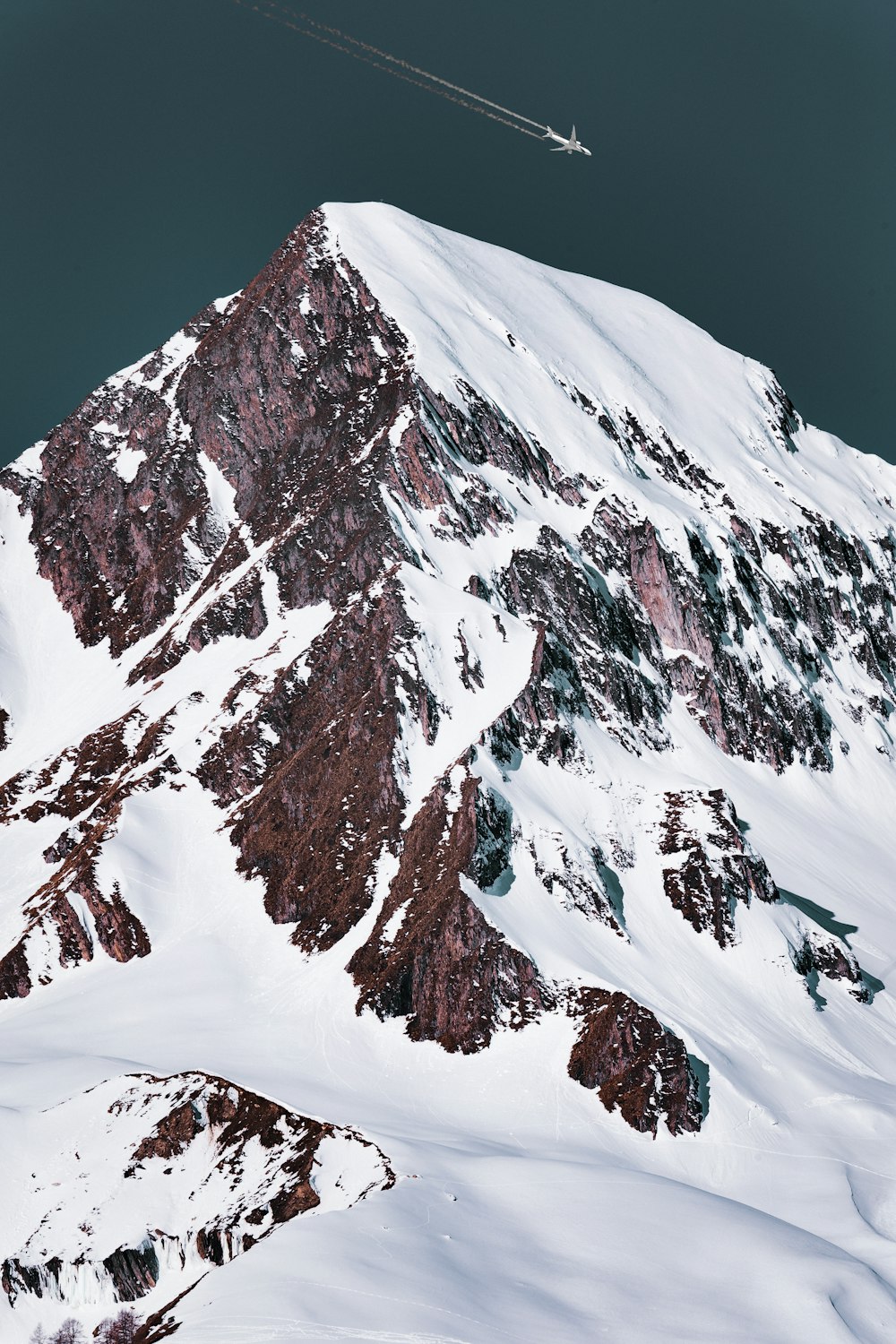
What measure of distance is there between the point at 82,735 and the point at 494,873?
70751 millimetres

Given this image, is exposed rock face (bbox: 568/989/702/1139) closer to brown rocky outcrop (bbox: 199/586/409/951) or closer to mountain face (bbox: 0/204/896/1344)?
mountain face (bbox: 0/204/896/1344)

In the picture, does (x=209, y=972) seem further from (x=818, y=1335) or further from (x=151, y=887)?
(x=818, y=1335)

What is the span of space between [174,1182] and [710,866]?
81784mm

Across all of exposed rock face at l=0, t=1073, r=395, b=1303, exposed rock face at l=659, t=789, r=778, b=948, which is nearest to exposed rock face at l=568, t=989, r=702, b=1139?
exposed rock face at l=659, t=789, r=778, b=948

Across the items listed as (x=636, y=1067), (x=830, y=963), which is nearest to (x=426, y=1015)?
(x=636, y=1067)

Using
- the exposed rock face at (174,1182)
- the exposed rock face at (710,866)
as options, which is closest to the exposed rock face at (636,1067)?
the exposed rock face at (710,866)

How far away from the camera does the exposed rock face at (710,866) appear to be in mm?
159750

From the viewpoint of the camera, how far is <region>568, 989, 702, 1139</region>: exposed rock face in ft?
420

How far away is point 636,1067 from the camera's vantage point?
429 ft

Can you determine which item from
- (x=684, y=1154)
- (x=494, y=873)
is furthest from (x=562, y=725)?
(x=684, y=1154)

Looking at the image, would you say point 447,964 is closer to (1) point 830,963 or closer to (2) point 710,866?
(2) point 710,866

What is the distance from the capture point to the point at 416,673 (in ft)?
584

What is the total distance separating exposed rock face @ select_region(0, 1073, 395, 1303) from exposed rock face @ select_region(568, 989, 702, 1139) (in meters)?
37.1

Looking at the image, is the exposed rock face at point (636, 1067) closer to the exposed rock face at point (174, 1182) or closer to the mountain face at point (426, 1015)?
the mountain face at point (426, 1015)
